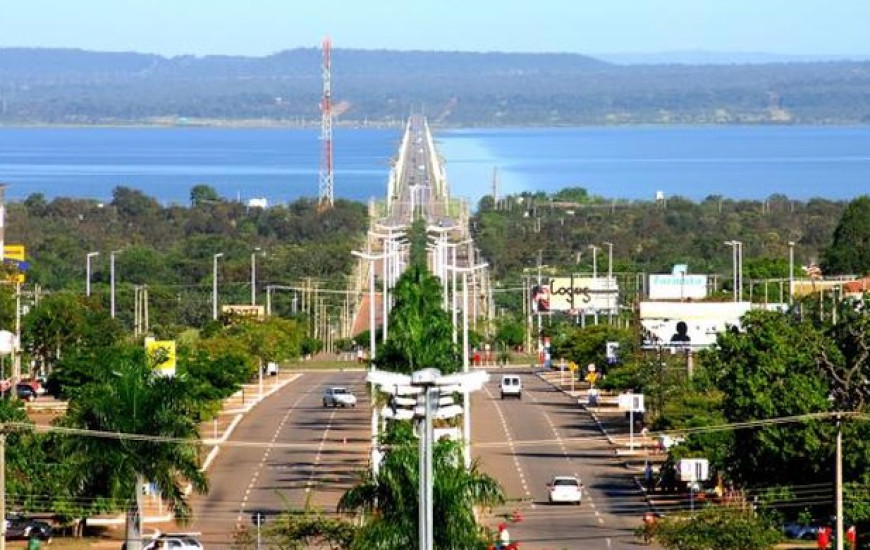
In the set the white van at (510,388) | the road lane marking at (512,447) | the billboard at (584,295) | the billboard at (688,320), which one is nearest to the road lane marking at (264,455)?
the road lane marking at (512,447)

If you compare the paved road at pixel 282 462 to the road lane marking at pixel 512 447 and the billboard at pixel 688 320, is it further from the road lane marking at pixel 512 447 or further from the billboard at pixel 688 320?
the billboard at pixel 688 320

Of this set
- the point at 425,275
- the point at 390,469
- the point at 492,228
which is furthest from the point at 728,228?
the point at 390,469

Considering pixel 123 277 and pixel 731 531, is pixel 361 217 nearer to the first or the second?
pixel 123 277

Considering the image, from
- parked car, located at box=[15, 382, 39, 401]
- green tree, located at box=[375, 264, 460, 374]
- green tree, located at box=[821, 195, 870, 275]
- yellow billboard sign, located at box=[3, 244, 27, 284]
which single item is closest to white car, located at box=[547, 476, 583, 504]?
green tree, located at box=[375, 264, 460, 374]

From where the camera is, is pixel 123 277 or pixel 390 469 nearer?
pixel 390 469

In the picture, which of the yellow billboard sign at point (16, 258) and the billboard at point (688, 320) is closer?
the billboard at point (688, 320)

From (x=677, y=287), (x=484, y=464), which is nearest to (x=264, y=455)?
(x=484, y=464)
